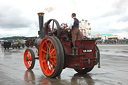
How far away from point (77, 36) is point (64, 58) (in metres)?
0.77

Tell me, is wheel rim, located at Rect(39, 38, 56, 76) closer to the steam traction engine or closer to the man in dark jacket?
the steam traction engine

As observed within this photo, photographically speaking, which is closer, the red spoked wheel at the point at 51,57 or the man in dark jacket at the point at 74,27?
the red spoked wheel at the point at 51,57

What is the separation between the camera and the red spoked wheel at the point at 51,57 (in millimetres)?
5043

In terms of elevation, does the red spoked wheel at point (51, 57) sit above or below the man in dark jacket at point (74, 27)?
below

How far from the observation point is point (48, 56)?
551 centimetres

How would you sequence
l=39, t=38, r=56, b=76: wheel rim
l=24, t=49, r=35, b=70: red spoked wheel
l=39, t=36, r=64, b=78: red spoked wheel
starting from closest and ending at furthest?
1. l=39, t=36, r=64, b=78: red spoked wheel
2. l=39, t=38, r=56, b=76: wheel rim
3. l=24, t=49, r=35, b=70: red spoked wheel

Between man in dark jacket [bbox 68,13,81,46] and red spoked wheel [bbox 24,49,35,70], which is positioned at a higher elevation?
man in dark jacket [bbox 68,13,81,46]

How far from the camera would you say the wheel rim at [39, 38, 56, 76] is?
545 cm

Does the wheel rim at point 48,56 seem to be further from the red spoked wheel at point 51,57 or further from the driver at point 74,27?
the driver at point 74,27

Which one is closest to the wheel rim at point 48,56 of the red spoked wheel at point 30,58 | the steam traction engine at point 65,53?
the steam traction engine at point 65,53

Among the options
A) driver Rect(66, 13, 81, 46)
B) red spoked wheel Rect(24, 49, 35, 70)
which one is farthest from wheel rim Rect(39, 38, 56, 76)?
red spoked wheel Rect(24, 49, 35, 70)

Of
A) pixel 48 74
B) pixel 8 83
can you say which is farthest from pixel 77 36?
pixel 8 83

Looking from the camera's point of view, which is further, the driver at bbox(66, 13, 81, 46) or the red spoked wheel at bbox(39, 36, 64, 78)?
the driver at bbox(66, 13, 81, 46)

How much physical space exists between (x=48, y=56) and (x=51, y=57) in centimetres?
10
